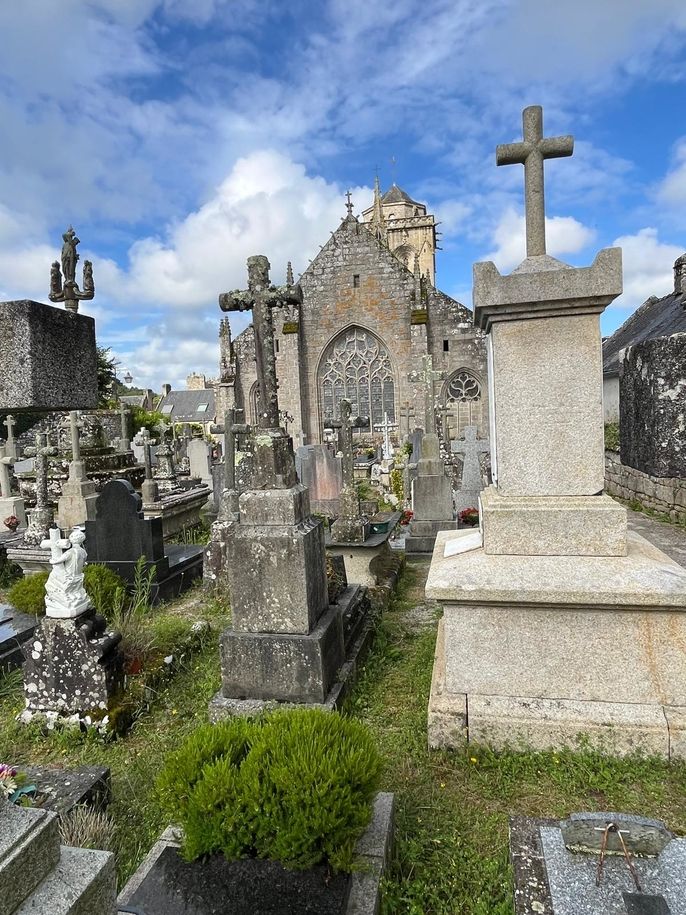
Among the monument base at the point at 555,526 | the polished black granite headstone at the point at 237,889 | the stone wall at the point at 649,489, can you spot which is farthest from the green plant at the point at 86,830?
the stone wall at the point at 649,489

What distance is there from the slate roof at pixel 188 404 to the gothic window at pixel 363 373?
29.2m

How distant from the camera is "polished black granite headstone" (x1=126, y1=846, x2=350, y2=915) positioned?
5.91 feet

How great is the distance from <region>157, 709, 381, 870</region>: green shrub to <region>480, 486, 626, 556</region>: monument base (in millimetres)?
1425

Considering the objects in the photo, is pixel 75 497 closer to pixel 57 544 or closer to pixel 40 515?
pixel 40 515

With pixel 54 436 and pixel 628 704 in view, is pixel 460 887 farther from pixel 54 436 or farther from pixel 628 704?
pixel 54 436

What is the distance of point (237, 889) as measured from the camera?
1.86 meters

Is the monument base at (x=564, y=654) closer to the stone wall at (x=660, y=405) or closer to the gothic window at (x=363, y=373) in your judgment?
the stone wall at (x=660, y=405)

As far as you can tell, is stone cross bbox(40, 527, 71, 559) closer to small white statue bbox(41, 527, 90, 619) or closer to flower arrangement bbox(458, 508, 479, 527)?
small white statue bbox(41, 527, 90, 619)

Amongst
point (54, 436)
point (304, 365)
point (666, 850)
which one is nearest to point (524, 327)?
point (666, 850)

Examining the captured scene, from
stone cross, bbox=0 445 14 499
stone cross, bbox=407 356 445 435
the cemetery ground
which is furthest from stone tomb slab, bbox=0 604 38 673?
stone cross, bbox=0 445 14 499

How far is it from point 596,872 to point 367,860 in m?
0.84

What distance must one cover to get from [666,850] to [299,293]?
143 inches

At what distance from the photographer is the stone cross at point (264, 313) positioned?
3742 mm

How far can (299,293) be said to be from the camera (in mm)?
4008
